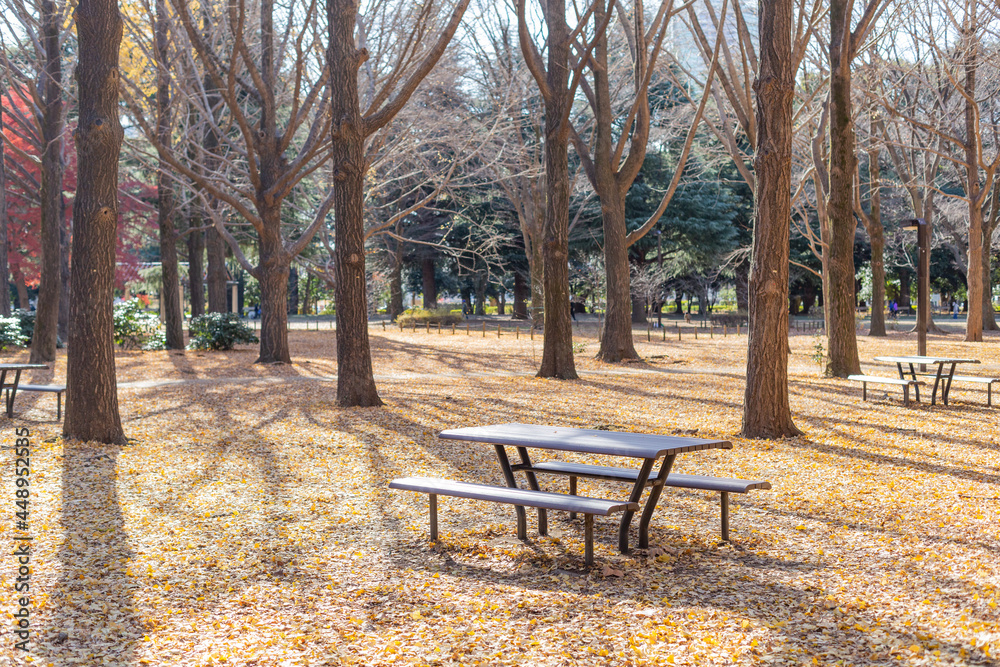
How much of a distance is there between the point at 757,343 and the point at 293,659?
6728 mm

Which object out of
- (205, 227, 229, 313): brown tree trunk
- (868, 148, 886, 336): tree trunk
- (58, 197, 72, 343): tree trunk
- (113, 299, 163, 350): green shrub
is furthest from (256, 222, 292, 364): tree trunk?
(868, 148, 886, 336): tree trunk

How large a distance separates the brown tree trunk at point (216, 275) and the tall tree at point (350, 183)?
1619 centimetres

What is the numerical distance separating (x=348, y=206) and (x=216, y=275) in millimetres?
17781

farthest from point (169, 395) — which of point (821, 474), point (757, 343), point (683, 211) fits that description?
point (683, 211)

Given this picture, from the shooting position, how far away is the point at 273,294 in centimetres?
1766

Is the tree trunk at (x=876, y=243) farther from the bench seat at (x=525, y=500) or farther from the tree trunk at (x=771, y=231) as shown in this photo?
the bench seat at (x=525, y=500)

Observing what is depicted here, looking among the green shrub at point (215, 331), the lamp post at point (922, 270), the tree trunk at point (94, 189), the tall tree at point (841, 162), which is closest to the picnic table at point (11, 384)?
the tree trunk at point (94, 189)

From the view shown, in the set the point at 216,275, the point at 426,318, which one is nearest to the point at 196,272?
the point at 216,275

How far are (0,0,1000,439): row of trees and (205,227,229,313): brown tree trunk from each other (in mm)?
161

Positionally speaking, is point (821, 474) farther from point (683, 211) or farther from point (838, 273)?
point (683, 211)

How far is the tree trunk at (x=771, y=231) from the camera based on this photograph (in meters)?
9.00

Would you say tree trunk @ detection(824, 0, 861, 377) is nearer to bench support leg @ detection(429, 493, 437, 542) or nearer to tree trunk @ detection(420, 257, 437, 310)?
bench support leg @ detection(429, 493, 437, 542)

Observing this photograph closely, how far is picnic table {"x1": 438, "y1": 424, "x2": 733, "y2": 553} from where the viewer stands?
15.8 feet

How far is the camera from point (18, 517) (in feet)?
18.7
